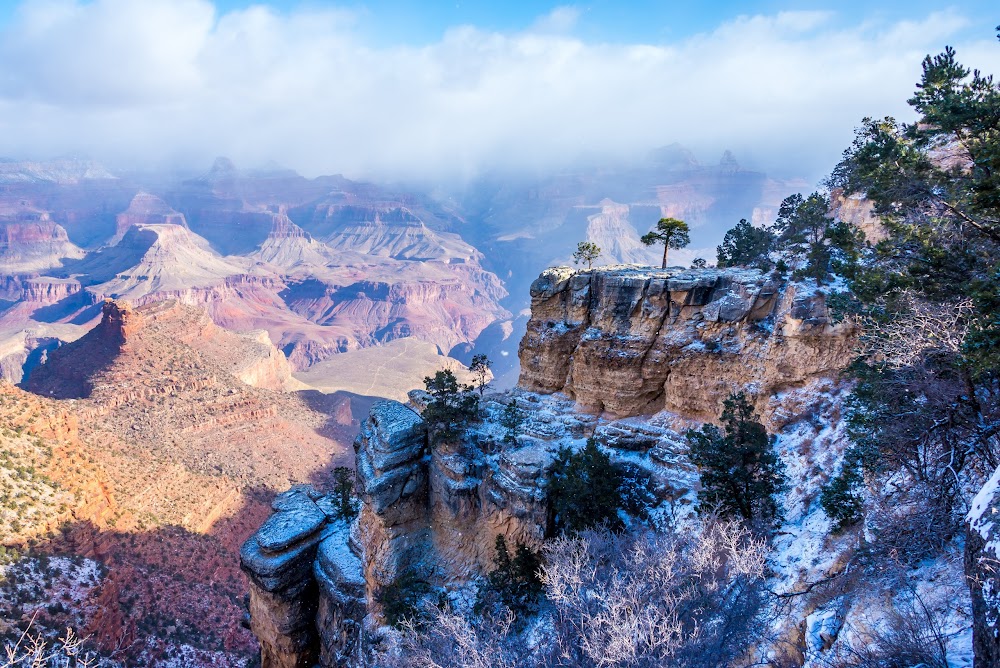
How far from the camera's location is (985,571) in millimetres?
A: 6863

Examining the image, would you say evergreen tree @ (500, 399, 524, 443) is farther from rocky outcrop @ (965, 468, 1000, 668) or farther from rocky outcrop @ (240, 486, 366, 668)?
rocky outcrop @ (965, 468, 1000, 668)

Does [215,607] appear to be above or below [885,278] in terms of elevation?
below

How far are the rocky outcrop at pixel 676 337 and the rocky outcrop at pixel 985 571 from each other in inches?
609

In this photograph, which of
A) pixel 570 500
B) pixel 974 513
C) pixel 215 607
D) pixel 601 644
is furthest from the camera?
pixel 215 607

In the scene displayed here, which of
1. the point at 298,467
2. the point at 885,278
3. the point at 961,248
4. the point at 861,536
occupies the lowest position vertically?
the point at 298,467

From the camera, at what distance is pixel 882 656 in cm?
842

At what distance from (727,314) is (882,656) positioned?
18474 millimetres

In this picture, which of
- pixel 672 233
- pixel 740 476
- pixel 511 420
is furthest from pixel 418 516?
pixel 672 233

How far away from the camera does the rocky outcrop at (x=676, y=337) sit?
2230 centimetres

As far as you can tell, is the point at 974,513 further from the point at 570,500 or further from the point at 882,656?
the point at 570,500

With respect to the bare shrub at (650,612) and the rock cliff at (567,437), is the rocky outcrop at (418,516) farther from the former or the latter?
the bare shrub at (650,612)

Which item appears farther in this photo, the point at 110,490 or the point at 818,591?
the point at 110,490

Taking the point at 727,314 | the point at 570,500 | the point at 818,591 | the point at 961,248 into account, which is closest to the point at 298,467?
the point at 570,500

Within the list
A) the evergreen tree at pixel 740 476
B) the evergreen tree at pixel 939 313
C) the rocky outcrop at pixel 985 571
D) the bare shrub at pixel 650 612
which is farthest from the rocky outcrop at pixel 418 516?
the rocky outcrop at pixel 985 571
